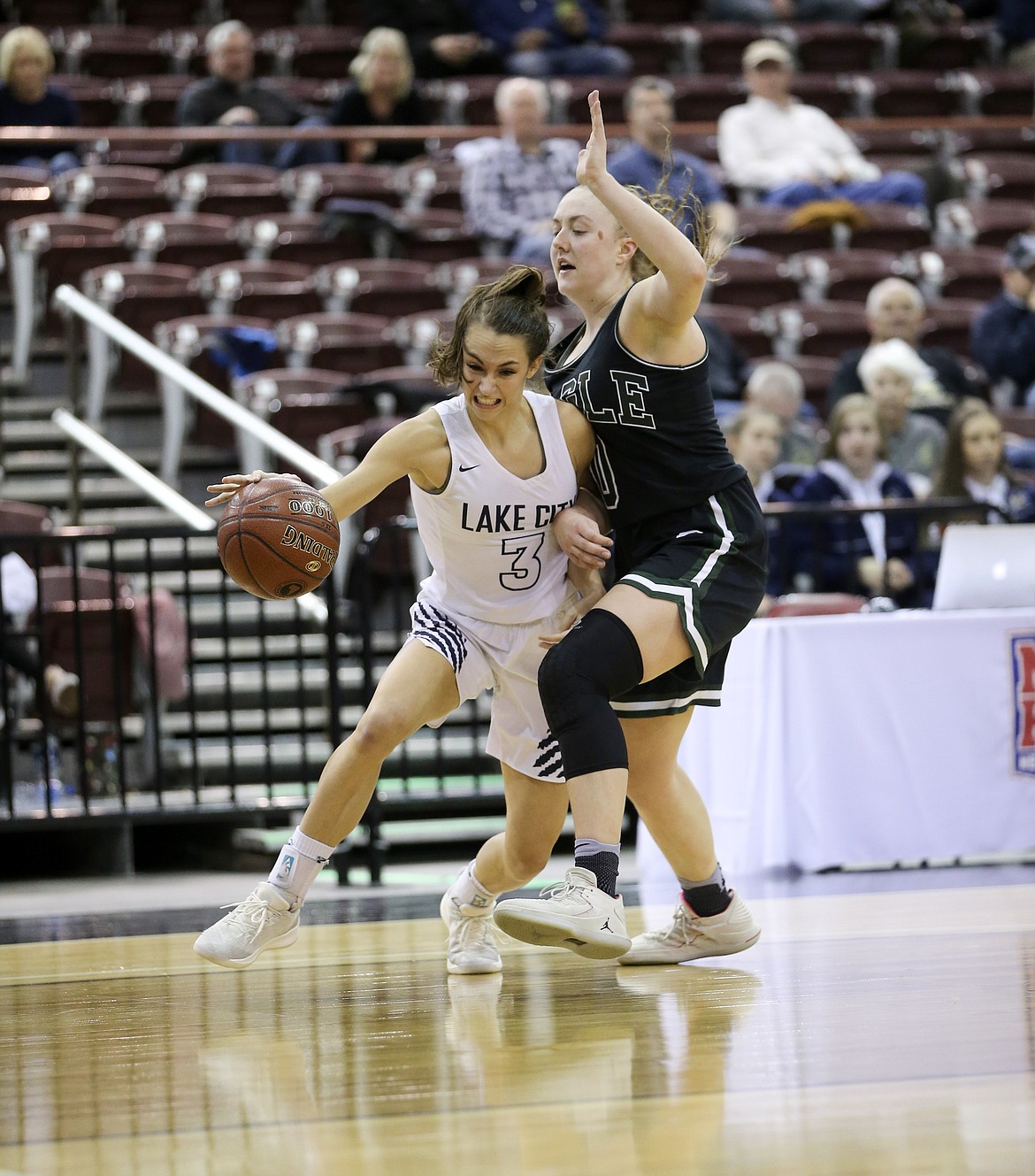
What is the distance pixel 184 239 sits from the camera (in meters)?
9.13

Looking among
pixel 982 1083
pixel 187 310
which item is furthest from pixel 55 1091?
pixel 187 310

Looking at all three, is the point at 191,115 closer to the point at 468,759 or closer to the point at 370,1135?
the point at 468,759

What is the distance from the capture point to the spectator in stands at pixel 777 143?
34.5ft

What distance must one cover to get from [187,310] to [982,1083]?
7.00 metres

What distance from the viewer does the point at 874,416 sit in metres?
6.75

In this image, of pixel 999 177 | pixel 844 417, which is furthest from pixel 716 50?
pixel 844 417

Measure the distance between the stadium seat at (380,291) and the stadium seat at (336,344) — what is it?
1.31ft

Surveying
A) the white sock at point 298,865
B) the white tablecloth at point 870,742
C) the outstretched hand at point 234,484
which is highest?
the outstretched hand at point 234,484

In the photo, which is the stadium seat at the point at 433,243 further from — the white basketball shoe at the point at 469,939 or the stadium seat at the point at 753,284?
the white basketball shoe at the point at 469,939

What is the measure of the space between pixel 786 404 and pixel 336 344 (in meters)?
2.21

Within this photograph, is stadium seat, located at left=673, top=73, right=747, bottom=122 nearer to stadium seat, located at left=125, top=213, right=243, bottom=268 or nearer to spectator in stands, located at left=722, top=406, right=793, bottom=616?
stadium seat, located at left=125, top=213, right=243, bottom=268

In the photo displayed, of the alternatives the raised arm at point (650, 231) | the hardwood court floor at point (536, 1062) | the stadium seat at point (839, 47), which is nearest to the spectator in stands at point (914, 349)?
the hardwood court floor at point (536, 1062)

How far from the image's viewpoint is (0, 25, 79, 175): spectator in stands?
9.58 meters

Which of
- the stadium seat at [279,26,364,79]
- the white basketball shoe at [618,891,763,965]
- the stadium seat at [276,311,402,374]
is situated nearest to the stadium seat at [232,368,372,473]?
the stadium seat at [276,311,402,374]
